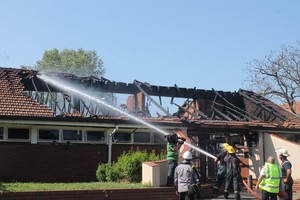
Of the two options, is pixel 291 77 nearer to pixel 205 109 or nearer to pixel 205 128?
pixel 205 109

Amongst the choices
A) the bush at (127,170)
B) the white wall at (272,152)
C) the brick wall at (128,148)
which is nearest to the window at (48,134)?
the brick wall at (128,148)

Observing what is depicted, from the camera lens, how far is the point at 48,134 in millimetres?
16078

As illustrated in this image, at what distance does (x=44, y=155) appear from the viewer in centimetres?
1570

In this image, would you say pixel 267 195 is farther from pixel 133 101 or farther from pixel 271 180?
pixel 133 101

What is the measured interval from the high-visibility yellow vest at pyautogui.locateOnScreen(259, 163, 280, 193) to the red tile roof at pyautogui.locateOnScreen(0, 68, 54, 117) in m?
Result: 8.64

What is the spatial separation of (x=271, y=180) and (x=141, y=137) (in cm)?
868

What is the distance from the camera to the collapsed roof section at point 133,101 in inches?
663

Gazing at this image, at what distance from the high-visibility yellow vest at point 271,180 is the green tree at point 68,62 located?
40803 mm

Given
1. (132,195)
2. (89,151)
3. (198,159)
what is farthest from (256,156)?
(132,195)

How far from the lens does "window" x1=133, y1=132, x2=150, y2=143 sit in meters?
17.6

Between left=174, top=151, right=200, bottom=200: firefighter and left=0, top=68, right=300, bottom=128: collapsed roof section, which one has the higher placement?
left=0, top=68, right=300, bottom=128: collapsed roof section

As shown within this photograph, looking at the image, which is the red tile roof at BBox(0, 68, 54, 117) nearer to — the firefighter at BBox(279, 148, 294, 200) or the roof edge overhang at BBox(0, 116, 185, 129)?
the roof edge overhang at BBox(0, 116, 185, 129)

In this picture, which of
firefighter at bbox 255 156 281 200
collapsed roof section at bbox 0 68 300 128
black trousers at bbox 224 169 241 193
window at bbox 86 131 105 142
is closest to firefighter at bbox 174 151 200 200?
firefighter at bbox 255 156 281 200

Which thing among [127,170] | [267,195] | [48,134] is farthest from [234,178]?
[48,134]
